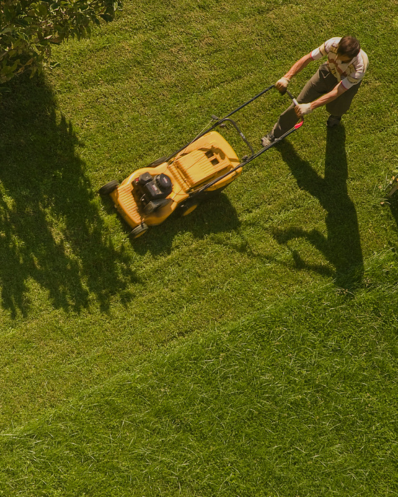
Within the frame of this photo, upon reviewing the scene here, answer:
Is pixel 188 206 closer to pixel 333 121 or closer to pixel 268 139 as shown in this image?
pixel 268 139

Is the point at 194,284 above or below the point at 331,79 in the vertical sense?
below

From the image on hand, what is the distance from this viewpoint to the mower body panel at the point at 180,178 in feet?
16.0

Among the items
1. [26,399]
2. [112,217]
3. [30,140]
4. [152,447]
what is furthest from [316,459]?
[30,140]

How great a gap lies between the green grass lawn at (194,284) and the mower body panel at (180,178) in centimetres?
37

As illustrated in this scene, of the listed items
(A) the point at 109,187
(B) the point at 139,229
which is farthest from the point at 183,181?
(A) the point at 109,187

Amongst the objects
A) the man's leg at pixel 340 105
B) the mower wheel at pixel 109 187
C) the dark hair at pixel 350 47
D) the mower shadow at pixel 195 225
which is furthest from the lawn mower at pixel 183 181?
the dark hair at pixel 350 47

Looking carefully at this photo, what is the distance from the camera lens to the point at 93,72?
5.61 m

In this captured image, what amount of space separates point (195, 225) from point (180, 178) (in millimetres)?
631

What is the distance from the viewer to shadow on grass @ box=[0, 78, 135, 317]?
196 inches

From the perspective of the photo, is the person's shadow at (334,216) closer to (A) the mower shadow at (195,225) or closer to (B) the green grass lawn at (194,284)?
(B) the green grass lawn at (194,284)

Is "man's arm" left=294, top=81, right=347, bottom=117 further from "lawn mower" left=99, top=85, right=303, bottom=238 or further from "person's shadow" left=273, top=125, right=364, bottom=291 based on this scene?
"person's shadow" left=273, top=125, right=364, bottom=291

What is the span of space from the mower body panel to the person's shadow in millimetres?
1020

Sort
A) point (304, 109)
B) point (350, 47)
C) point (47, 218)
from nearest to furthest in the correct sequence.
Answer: point (350, 47) → point (304, 109) → point (47, 218)

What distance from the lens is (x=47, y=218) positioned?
5.10m
